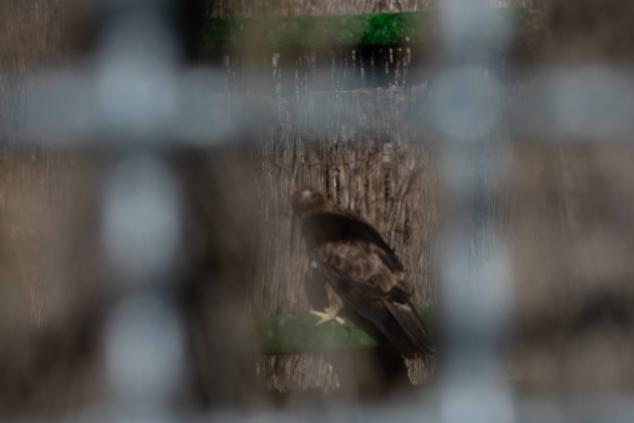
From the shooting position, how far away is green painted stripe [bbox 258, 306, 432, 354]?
50 centimetres

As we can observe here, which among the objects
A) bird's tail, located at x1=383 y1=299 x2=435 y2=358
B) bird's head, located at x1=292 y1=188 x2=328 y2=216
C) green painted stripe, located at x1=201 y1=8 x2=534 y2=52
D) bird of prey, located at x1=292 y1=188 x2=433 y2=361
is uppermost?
green painted stripe, located at x1=201 y1=8 x2=534 y2=52

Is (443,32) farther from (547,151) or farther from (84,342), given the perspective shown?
(84,342)

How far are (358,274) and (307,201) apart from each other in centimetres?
9

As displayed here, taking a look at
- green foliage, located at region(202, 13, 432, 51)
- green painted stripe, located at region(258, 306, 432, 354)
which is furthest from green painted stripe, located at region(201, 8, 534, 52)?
green painted stripe, located at region(258, 306, 432, 354)

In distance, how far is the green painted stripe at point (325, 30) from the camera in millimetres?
452

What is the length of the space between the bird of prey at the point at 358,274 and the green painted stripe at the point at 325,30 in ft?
0.27

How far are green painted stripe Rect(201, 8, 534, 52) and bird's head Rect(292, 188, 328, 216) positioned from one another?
8 centimetres

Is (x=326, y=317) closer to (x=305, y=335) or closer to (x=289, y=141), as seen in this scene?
(x=305, y=335)

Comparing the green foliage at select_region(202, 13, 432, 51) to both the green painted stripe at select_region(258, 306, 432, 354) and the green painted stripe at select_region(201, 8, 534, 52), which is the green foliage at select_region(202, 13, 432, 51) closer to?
the green painted stripe at select_region(201, 8, 534, 52)

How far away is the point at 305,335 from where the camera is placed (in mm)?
531

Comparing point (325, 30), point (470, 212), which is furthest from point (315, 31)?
point (470, 212)

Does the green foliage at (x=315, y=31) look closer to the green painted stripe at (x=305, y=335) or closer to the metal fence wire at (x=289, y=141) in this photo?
the metal fence wire at (x=289, y=141)

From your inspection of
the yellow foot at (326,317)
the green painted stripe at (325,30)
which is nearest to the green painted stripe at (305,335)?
the yellow foot at (326,317)

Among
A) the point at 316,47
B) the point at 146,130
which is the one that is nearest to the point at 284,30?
the point at 316,47
